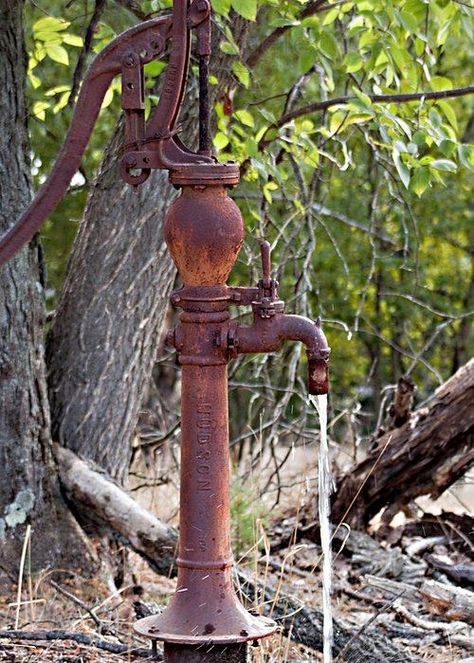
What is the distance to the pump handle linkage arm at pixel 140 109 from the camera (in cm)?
218

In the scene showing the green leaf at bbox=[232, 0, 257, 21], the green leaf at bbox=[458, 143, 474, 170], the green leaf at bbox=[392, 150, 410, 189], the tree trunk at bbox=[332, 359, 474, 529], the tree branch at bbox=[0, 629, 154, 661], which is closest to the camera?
the tree branch at bbox=[0, 629, 154, 661]

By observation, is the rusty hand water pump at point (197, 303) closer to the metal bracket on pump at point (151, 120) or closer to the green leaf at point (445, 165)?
the metal bracket on pump at point (151, 120)

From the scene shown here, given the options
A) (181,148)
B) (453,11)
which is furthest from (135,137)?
(453,11)

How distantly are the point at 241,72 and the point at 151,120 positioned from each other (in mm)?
1571

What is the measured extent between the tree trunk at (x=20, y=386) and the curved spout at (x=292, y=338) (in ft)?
4.89

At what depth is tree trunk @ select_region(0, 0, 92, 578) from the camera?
138 inches

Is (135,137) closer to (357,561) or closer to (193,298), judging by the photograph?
(193,298)

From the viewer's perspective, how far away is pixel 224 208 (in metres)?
2.18

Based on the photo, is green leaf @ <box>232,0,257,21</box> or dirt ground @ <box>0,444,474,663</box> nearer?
dirt ground @ <box>0,444,474,663</box>

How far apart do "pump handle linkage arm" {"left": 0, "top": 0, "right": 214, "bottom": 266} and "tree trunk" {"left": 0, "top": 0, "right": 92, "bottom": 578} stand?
1.32m

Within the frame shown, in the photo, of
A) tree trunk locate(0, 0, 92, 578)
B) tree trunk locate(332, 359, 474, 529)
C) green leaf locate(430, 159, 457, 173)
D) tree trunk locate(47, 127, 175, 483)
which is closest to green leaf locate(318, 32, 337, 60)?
green leaf locate(430, 159, 457, 173)

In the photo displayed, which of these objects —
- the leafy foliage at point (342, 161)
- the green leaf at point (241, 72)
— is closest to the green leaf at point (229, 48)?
the leafy foliage at point (342, 161)

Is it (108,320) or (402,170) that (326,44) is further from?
(108,320)

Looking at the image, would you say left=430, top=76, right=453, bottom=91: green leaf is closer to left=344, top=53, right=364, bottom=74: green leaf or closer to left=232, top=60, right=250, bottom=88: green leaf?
left=344, top=53, right=364, bottom=74: green leaf
